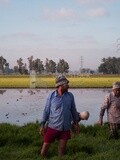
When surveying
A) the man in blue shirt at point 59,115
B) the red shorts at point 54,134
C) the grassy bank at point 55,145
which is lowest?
the grassy bank at point 55,145

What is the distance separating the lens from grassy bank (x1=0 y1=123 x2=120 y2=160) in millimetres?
8875

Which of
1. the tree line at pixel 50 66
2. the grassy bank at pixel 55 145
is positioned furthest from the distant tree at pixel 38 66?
the grassy bank at pixel 55 145

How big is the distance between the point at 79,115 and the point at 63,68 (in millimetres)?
149578

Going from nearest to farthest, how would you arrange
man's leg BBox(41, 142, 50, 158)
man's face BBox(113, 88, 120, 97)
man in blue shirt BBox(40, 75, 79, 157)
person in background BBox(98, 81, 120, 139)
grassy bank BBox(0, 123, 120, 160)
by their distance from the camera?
man in blue shirt BBox(40, 75, 79, 157) < man's leg BBox(41, 142, 50, 158) < grassy bank BBox(0, 123, 120, 160) < man's face BBox(113, 88, 120, 97) < person in background BBox(98, 81, 120, 139)

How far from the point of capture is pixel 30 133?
37.1 ft

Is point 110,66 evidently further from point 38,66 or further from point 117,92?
point 117,92

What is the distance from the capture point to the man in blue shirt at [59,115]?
8.37 meters

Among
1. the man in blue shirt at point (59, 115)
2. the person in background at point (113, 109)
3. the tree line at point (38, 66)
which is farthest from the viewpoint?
the tree line at point (38, 66)

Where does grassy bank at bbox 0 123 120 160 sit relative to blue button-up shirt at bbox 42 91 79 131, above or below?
below

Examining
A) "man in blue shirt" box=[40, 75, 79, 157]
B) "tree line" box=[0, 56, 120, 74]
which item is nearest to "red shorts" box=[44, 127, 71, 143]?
"man in blue shirt" box=[40, 75, 79, 157]

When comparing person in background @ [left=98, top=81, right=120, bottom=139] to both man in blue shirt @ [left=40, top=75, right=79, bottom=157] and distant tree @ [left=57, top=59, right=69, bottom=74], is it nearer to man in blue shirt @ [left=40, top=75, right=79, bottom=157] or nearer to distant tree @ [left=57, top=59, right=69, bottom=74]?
man in blue shirt @ [left=40, top=75, right=79, bottom=157]

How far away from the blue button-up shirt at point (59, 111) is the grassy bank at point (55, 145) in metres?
0.61

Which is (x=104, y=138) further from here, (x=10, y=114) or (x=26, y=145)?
(x=10, y=114)

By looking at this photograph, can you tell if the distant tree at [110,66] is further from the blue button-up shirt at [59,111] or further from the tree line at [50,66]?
the blue button-up shirt at [59,111]
